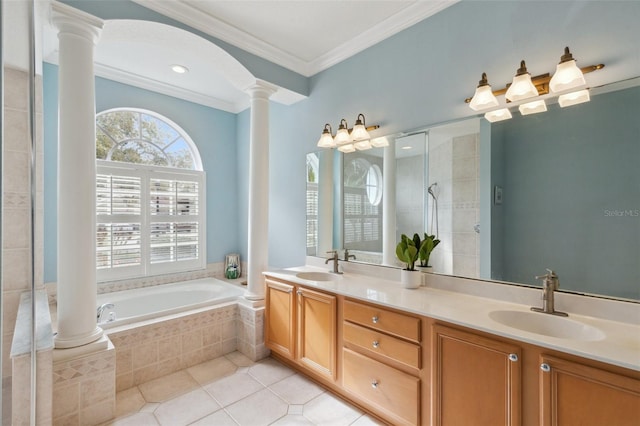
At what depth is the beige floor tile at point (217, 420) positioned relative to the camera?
1.84m

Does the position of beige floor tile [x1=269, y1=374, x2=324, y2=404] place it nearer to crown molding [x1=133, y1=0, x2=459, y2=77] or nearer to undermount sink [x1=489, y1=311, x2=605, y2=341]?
undermount sink [x1=489, y1=311, x2=605, y2=341]

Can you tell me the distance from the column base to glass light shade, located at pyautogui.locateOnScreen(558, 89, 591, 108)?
3.12 m

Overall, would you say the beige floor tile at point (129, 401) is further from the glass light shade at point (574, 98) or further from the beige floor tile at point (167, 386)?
the glass light shade at point (574, 98)

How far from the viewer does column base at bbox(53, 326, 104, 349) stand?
1.81 m

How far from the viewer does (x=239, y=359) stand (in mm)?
2664

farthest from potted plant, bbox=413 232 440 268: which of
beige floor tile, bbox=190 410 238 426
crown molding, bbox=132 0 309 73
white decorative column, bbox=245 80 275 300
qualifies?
crown molding, bbox=132 0 309 73

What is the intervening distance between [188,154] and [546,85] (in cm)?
372

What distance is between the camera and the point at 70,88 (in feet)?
6.03

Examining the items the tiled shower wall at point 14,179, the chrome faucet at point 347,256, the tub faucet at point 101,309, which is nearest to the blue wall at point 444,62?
the chrome faucet at point 347,256

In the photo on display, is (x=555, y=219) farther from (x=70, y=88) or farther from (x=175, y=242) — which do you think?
(x=175, y=242)

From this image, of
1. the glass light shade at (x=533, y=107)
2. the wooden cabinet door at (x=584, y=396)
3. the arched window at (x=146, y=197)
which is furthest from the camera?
the arched window at (x=146, y=197)

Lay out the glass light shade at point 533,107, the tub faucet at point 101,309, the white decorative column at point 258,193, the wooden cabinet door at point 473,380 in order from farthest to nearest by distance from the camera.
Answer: the white decorative column at point 258,193 → the tub faucet at point 101,309 → the glass light shade at point 533,107 → the wooden cabinet door at point 473,380

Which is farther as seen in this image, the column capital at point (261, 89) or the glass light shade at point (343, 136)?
A: the column capital at point (261, 89)

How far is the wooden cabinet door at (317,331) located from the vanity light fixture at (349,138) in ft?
4.33
